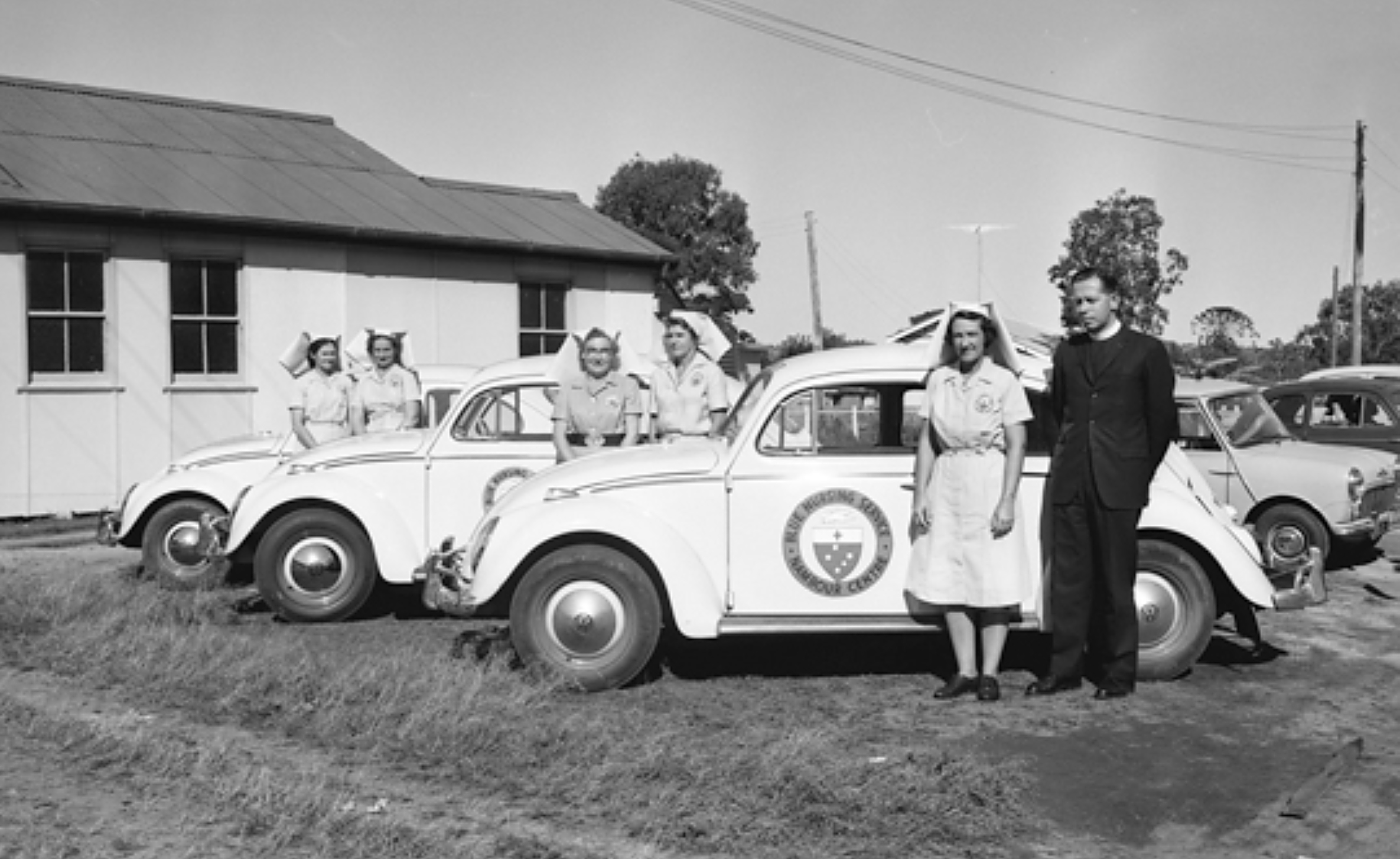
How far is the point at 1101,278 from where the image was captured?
6.48 metres

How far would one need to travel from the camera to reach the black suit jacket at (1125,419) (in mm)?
6438

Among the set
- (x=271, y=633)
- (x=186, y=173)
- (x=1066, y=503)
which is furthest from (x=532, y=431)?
(x=186, y=173)

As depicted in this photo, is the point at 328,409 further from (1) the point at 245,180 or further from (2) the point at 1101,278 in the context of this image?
(1) the point at 245,180

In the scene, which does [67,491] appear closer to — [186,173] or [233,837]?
[186,173]

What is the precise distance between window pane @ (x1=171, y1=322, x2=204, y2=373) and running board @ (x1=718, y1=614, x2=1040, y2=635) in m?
11.8

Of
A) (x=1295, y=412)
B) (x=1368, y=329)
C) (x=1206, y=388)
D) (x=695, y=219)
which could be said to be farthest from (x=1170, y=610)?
(x=1368, y=329)

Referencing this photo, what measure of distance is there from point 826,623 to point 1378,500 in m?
6.82

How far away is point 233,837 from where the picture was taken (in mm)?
4457

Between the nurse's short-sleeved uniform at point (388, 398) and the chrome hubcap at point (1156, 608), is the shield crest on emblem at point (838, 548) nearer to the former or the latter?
the chrome hubcap at point (1156, 608)

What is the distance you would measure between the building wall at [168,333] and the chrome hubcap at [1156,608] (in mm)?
12666

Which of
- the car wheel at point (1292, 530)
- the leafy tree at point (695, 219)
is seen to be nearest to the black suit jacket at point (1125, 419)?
the car wheel at point (1292, 530)

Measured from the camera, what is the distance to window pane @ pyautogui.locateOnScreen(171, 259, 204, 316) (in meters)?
16.4

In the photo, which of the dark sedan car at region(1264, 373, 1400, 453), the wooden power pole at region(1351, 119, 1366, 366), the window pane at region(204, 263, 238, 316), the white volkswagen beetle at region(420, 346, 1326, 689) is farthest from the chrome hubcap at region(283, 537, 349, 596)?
the wooden power pole at region(1351, 119, 1366, 366)

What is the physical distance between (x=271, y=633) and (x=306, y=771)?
3488 millimetres
